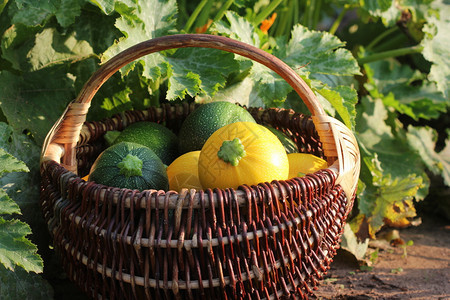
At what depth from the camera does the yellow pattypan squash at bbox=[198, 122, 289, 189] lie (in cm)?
143

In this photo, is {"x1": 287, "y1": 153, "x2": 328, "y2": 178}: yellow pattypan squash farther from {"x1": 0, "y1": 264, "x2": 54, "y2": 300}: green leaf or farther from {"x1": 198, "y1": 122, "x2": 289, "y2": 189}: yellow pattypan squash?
{"x1": 0, "y1": 264, "x2": 54, "y2": 300}: green leaf

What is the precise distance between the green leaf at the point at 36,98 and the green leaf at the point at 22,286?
1.85ft

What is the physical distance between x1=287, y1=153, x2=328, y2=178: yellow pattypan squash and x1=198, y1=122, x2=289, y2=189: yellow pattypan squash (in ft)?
0.48

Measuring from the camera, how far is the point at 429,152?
2803mm

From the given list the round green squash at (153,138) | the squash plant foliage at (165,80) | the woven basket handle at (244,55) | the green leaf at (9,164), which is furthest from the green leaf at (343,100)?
the green leaf at (9,164)

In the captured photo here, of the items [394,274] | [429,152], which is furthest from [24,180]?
[429,152]

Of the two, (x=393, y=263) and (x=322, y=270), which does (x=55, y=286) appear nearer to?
(x=322, y=270)

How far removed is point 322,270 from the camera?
1.54 meters

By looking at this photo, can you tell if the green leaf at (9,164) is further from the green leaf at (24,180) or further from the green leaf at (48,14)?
the green leaf at (48,14)

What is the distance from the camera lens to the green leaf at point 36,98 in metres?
1.93

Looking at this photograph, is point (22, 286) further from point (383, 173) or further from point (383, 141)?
point (383, 141)

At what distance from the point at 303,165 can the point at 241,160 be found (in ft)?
0.99

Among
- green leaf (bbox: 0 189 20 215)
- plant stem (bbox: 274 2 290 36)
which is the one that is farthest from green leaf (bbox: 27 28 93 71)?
plant stem (bbox: 274 2 290 36)

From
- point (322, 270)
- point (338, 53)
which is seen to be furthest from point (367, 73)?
point (322, 270)
